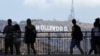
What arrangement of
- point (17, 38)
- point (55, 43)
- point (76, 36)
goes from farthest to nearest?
point (55, 43)
point (17, 38)
point (76, 36)

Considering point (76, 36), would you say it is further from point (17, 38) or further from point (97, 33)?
point (17, 38)

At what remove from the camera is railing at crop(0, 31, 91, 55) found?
947 inches

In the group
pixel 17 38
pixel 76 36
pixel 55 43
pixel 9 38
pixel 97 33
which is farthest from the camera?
pixel 55 43

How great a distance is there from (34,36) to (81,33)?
6.59 ft

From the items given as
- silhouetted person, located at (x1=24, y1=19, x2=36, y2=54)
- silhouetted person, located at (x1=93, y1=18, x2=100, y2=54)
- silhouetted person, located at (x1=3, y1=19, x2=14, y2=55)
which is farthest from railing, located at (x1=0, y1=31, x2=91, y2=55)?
silhouetted person, located at (x1=93, y1=18, x2=100, y2=54)

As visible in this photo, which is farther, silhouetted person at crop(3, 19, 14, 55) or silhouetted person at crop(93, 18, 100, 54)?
silhouetted person at crop(3, 19, 14, 55)

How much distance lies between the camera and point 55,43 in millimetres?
24672

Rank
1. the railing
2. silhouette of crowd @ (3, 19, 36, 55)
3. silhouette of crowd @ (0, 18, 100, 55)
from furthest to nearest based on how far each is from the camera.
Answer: the railing
silhouette of crowd @ (3, 19, 36, 55)
silhouette of crowd @ (0, 18, 100, 55)

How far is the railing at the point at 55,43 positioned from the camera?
78.9 ft

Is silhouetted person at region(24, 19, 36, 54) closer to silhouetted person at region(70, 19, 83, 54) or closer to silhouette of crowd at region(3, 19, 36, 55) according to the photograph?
silhouette of crowd at region(3, 19, 36, 55)

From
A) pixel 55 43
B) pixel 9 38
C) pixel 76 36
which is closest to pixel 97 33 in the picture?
pixel 76 36

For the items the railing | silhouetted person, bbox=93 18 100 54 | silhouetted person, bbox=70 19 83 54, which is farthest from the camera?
the railing

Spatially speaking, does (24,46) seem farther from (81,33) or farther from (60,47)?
(81,33)

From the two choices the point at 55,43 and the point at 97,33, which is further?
the point at 55,43
